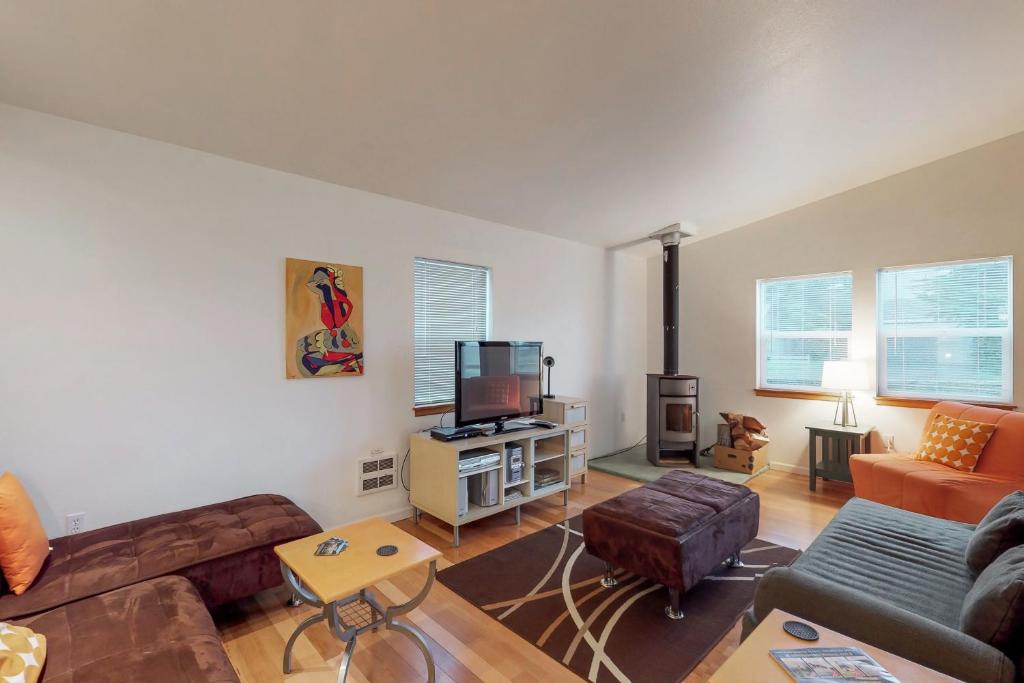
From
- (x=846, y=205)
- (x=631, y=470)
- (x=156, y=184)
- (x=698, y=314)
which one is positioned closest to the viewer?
(x=156, y=184)

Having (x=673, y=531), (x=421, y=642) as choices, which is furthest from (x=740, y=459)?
(x=421, y=642)

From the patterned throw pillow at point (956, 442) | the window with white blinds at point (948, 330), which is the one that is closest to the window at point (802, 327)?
the window with white blinds at point (948, 330)

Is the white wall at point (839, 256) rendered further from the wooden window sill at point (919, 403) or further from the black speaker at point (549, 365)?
the black speaker at point (549, 365)

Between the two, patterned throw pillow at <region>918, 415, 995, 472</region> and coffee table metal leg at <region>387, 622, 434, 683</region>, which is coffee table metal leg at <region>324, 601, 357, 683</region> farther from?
patterned throw pillow at <region>918, 415, 995, 472</region>

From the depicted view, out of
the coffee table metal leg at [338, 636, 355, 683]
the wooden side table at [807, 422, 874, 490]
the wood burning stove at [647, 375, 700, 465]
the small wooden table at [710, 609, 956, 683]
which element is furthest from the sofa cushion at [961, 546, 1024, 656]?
the wood burning stove at [647, 375, 700, 465]

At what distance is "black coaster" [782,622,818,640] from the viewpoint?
1222mm

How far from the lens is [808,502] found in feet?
12.6

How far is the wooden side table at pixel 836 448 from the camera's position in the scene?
13.0ft

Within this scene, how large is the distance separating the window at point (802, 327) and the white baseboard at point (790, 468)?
2.60ft

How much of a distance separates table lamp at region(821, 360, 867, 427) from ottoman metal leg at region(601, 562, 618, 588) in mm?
2955

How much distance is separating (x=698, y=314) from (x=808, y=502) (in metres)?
2.37

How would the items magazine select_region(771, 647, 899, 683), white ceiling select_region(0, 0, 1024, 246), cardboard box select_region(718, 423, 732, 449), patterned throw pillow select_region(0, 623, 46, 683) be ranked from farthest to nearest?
cardboard box select_region(718, 423, 732, 449) < white ceiling select_region(0, 0, 1024, 246) < patterned throw pillow select_region(0, 623, 46, 683) < magazine select_region(771, 647, 899, 683)

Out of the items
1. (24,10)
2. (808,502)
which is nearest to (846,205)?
(808,502)

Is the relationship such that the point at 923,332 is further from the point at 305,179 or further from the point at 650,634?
the point at 305,179
